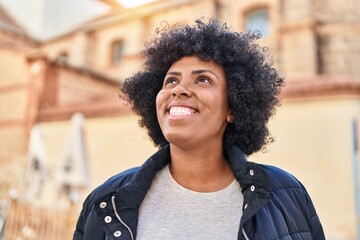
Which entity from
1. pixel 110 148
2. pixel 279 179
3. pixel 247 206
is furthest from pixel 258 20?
pixel 247 206

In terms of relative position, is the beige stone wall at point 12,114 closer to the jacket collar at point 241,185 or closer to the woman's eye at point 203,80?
the jacket collar at point 241,185

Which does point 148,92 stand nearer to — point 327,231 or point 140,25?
point 327,231

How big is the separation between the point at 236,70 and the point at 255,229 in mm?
941

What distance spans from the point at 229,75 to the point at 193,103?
1.28 ft

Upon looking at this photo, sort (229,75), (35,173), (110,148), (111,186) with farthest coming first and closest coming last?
(110,148) < (35,173) < (229,75) < (111,186)

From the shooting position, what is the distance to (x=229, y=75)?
6.97ft

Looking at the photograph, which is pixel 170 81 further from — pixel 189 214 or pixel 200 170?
pixel 189 214

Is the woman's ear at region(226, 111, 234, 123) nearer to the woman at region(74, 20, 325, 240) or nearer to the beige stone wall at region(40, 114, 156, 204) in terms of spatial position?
the woman at region(74, 20, 325, 240)

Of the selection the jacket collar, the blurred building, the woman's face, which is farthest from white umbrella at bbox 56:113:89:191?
the woman's face

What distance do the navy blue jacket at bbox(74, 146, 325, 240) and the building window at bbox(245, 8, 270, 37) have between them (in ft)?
49.9

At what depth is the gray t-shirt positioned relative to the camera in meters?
1.69

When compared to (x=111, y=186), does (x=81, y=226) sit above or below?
below

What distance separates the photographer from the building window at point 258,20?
53.7 feet

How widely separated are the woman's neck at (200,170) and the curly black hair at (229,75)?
26 centimetres
